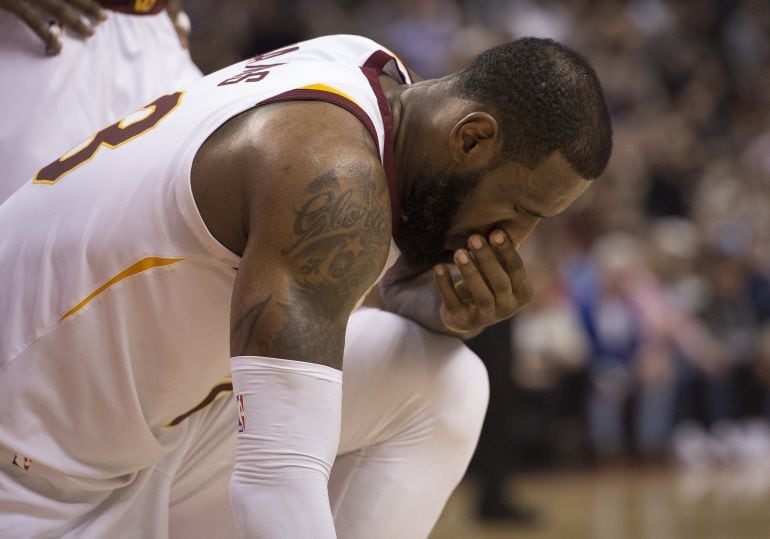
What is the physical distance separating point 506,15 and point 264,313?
922 centimetres

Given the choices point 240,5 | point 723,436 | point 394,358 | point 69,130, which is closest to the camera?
point 394,358

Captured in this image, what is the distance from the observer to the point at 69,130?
3125mm

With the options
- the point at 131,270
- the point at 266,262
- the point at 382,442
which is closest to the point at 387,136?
the point at 266,262

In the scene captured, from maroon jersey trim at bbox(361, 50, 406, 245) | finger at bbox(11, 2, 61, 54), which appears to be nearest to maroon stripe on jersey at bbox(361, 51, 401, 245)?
maroon jersey trim at bbox(361, 50, 406, 245)

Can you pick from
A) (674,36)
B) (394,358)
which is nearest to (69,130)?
(394,358)

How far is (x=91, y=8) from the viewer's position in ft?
10.4

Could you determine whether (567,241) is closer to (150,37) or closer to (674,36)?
(674,36)

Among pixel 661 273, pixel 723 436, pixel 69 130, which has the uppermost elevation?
pixel 69 130

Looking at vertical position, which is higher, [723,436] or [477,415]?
[477,415]

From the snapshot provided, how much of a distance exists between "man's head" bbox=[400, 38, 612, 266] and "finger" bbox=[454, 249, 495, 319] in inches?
4.0

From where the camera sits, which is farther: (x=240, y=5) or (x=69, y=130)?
(x=240, y=5)

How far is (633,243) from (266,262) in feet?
22.1

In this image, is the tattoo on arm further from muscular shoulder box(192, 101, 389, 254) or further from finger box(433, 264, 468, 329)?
finger box(433, 264, 468, 329)

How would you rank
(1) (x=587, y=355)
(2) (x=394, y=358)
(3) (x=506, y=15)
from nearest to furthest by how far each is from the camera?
1. (2) (x=394, y=358)
2. (1) (x=587, y=355)
3. (3) (x=506, y=15)
